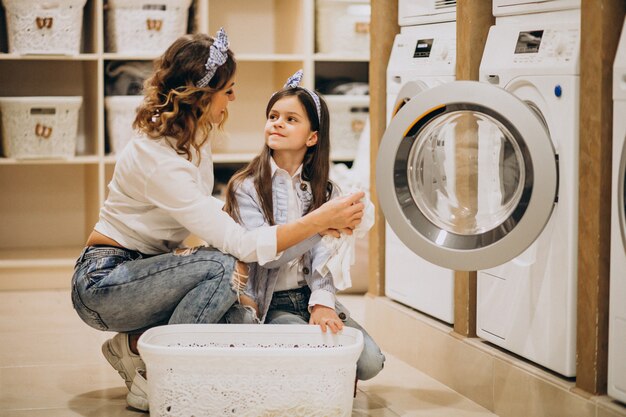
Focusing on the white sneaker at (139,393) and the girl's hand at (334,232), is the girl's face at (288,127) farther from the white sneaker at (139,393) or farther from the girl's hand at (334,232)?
the white sneaker at (139,393)

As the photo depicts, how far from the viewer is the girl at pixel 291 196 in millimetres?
2459

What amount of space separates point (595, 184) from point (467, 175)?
1.38 ft

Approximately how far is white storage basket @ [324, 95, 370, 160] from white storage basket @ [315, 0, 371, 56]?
22cm

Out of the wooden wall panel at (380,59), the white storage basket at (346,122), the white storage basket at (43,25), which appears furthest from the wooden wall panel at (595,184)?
the white storage basket at (43,25)

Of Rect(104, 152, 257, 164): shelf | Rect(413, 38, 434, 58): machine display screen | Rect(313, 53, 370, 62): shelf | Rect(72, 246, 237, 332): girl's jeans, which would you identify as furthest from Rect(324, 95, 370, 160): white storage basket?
Rect(72, 246, 237, 332): girl's jeans

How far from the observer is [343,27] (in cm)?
429

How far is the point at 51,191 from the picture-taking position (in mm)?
4457

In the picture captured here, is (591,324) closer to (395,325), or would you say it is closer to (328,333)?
(328,333)

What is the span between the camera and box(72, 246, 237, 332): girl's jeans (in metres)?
2.30

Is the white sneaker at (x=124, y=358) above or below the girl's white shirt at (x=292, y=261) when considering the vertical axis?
below

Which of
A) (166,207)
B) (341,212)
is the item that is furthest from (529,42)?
(166,207)

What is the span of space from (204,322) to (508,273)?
780 mm

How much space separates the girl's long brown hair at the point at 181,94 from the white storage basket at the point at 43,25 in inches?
69.2

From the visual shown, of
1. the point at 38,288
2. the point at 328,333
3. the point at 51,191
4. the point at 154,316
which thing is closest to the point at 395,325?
the point at 328,333
